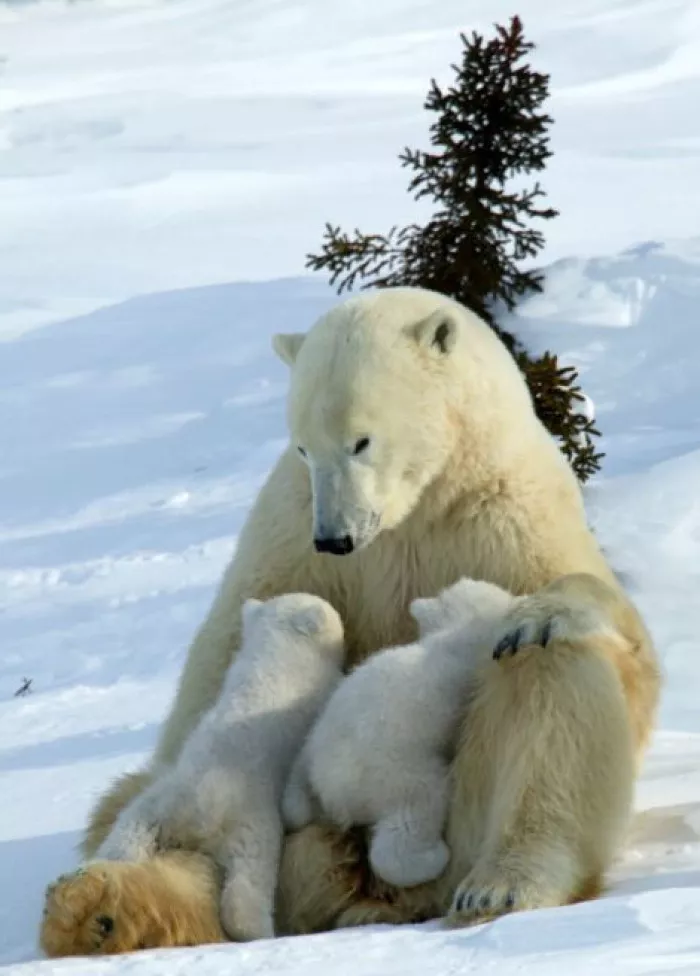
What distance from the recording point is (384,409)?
4020mm

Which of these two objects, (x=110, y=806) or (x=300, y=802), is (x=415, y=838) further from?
(x=110, y=806)

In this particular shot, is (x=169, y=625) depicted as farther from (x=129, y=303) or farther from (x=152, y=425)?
(x=129, y=303)

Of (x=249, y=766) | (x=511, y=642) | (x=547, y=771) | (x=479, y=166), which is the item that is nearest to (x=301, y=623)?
(x=249, y=766)

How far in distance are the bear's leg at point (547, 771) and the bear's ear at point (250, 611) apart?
22.4 inches

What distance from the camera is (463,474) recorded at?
4.13 metres

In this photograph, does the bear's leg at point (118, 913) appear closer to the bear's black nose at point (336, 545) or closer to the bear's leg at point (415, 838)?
the bear's leg at point (415, 838)

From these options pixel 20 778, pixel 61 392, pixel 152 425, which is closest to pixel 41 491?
pixel 152 425

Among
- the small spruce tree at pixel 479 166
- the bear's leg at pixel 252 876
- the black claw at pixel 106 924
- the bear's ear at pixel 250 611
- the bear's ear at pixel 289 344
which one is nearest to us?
the black claw at pixel 106 924

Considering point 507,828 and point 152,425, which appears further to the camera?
point 152,425

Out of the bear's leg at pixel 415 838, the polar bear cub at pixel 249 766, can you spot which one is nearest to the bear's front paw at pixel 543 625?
the bear's leg at pixel 415 838

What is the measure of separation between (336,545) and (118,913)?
94 centimetres

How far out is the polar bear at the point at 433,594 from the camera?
3703 millimetres

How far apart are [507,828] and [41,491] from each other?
444 inches

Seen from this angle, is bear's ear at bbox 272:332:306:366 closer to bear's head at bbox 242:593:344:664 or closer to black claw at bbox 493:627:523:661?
bear's head at bbox 242:593:344:664
